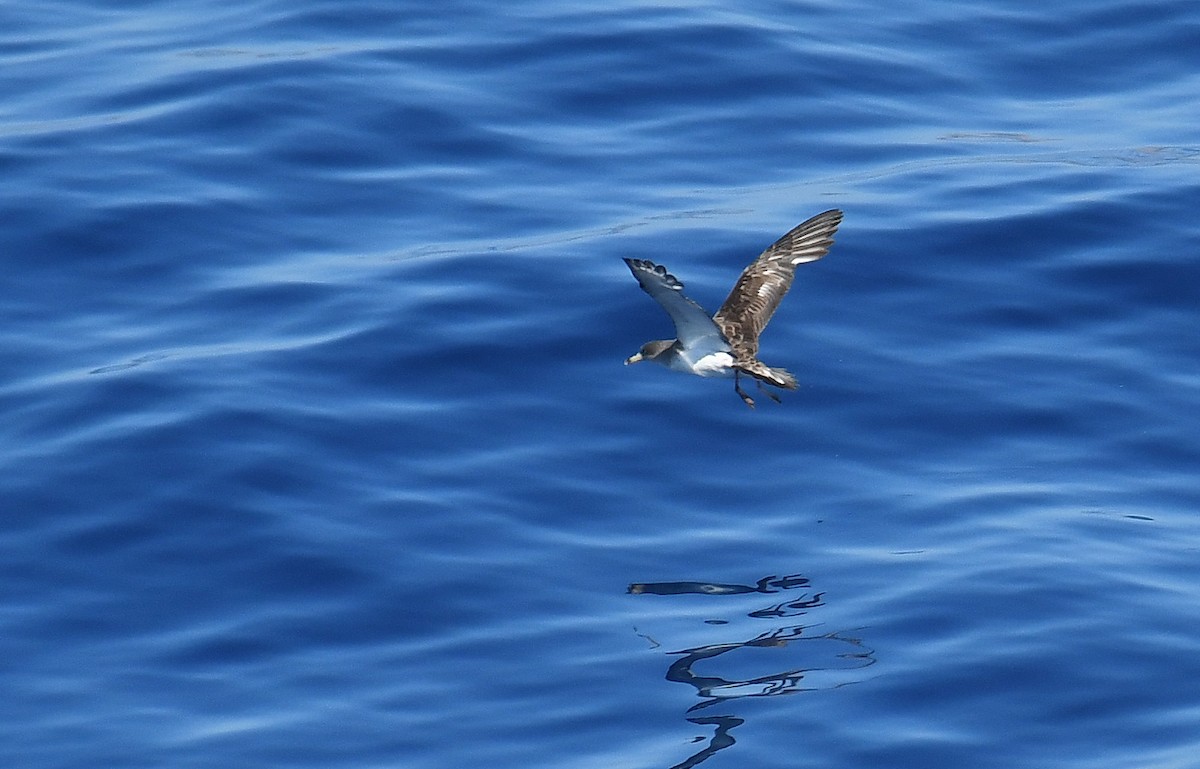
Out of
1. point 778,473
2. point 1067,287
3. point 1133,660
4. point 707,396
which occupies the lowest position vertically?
point 1133,660

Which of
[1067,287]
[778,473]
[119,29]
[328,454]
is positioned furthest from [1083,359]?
[119,29]

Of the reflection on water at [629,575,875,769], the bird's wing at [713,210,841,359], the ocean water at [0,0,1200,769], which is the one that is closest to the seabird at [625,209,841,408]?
the bird's wing at [713,210,841,359]

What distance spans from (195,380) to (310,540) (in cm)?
210

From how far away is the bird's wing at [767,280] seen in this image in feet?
37.2

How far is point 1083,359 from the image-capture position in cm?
1329

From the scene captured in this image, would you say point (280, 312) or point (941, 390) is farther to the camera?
point (280, 312)

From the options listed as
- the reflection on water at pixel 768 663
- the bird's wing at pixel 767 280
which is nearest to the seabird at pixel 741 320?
the bird's wing at pixel 767 280

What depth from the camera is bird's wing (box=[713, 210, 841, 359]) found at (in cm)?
1133

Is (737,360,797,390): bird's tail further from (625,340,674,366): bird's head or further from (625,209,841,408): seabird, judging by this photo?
(625,340,674,366): bird's head

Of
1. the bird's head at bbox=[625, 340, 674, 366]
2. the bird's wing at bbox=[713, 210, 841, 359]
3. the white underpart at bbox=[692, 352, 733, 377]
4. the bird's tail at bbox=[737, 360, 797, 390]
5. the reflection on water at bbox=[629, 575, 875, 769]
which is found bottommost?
the reflection on water at bbox=[629, 575, 875, 769]

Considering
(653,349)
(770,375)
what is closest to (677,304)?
(770,375)

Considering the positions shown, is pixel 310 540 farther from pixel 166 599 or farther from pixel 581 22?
pixel 581 22

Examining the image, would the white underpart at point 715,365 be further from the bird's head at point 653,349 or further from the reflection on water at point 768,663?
the reflection on water at point 768,663

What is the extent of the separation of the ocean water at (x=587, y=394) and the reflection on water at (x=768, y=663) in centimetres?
3
